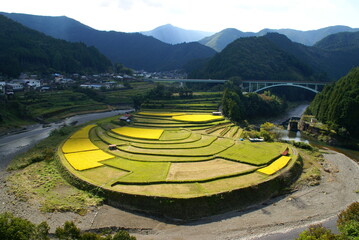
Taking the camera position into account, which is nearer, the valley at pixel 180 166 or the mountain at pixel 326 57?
the valley at pixel 180 166

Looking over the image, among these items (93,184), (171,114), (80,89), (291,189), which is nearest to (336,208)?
(291,189)

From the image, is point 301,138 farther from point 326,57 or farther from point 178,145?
point 326,57

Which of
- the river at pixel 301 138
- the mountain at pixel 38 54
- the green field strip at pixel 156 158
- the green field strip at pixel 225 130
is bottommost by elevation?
the river at pixel 301 138

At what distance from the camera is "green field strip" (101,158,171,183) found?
88.4ft

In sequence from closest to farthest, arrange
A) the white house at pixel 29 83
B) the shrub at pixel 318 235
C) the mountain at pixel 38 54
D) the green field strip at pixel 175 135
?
the shrub at pixel 318 235 → the green field strip at pixel 175 135 → the white house at pixel 29 83 → the mountain at pixel 38 54

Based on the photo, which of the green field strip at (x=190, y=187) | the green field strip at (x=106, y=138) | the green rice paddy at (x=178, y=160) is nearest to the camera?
the green field strip at (x=190, y=187)

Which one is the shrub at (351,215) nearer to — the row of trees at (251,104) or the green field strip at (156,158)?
the green field strip at (156,158)

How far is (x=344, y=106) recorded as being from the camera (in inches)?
1900

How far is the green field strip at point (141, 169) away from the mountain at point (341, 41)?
190336 millimetres

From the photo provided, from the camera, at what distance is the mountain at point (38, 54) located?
3968 inches

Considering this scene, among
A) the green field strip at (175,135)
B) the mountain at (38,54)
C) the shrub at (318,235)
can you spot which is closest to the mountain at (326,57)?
the mountain at (38,54)

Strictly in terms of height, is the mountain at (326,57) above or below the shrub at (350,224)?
above

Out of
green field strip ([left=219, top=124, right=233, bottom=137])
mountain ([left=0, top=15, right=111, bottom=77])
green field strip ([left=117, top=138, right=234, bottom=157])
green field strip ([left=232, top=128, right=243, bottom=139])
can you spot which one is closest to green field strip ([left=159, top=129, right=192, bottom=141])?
green field strip ([left=117, top=138, right=234, bottom=157])

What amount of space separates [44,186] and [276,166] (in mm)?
25778
